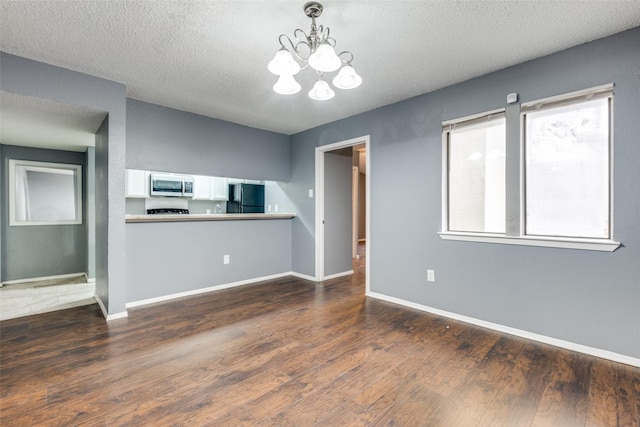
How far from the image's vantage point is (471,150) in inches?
114

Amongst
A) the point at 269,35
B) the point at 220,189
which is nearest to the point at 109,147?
the point at 269,35

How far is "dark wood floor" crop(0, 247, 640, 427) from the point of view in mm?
1548

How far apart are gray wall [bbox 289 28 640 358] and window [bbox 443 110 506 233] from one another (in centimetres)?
12

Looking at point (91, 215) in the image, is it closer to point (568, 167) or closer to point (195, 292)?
point (195, 292)

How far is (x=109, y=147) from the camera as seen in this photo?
110 inches

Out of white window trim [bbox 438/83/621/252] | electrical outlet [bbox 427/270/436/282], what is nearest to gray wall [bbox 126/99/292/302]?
electrical outlet [bbox 427/270/436/282]

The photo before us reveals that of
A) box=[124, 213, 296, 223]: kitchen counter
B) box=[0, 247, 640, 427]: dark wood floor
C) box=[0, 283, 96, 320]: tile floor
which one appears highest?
box=[124, 213, 296, 223]: kitchen counter

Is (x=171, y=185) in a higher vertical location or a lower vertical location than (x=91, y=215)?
higher

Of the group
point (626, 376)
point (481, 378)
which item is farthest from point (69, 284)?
point (626, 376)

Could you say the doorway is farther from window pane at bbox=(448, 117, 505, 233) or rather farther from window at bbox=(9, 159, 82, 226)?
window at bbox=(9, 159, 82, 226)

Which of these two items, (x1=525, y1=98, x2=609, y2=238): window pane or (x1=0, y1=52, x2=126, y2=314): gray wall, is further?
(x1=0, y1=52, x2=126, y2=314): gray wall

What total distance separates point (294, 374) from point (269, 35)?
2.30m

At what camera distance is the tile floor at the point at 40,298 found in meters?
3.16

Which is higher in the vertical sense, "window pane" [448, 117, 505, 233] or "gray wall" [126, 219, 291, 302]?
"window pane" [448, 117, 505, 233]
